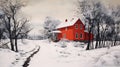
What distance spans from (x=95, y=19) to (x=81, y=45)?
9.38 feet

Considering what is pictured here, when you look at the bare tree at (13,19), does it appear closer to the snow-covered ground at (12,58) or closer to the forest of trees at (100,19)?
the snow-covered ground at (12,58)

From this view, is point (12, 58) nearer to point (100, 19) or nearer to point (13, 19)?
point (13, 19)

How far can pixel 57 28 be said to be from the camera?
22.0 metres

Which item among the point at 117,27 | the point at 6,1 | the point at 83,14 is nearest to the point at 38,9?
the point at 6,1

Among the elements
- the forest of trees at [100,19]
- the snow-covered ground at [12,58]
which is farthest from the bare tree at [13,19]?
the forest of trees at [100,19]

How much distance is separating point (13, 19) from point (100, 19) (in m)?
5.68

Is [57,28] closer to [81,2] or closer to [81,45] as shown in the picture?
[81,45]

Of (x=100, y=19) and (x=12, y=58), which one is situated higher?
(x=100, y=19)

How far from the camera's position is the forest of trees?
12.1m

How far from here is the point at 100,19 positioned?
13234 mm

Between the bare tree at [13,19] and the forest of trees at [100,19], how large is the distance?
3578 mm

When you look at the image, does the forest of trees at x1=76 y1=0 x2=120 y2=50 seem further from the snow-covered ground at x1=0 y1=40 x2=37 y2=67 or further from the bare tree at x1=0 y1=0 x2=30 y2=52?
the snow-covered ground at x1=0 y1=40 x2=37 y2=67

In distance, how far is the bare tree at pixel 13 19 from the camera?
452 inches

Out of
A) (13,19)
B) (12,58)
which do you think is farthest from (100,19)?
(12,58)
